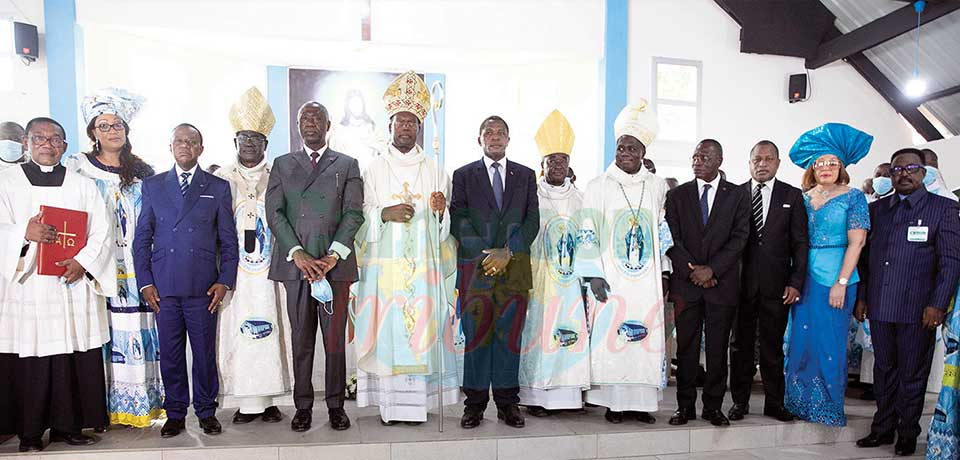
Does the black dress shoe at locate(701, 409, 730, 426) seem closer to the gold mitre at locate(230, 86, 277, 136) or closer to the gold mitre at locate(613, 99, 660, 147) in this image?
the gold mitre at locate(613, 99, 660, 147)

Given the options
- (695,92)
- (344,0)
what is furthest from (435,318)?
(695,92)

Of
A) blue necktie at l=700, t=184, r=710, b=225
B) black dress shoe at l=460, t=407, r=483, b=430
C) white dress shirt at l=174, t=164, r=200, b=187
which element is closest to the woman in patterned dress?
white dress shirt at l=174, t=164, r=200, b=187

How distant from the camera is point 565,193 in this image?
12.4ft

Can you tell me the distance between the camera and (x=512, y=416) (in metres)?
3.57

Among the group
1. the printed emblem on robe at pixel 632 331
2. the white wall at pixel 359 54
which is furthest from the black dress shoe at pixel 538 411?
the white wall at pixel 359 54

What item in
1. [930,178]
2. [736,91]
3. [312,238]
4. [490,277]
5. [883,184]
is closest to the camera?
[312,238]

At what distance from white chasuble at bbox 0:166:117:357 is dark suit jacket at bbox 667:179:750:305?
3304 mm

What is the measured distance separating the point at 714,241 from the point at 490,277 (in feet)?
4.50

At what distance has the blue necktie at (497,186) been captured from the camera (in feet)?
11.6

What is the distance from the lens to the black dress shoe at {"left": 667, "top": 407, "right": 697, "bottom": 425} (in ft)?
12.0

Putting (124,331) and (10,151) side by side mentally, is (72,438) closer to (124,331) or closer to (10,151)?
(124,331)

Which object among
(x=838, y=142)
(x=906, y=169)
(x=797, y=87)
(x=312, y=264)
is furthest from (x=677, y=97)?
(x=312, y=264)

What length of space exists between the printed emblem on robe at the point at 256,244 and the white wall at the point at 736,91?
16.1ft

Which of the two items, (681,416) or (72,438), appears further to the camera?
(681,416)
